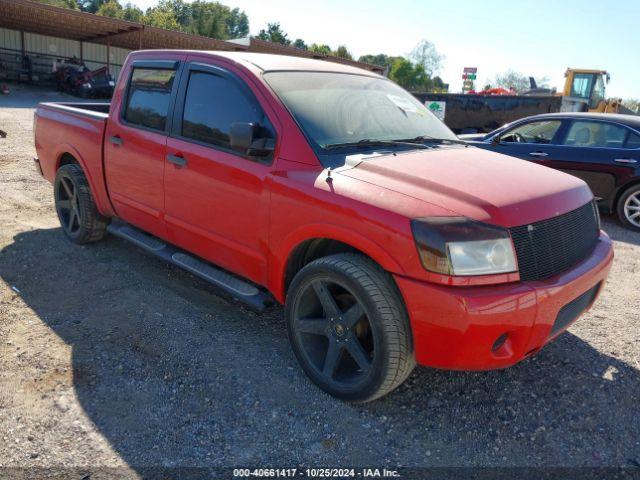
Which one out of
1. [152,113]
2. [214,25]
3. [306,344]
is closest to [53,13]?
[152,113]

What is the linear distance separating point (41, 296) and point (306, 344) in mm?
2355

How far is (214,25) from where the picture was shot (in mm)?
70375

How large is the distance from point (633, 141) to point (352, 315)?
650 cm

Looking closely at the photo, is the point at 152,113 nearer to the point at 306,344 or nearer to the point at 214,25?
the point at 306,344

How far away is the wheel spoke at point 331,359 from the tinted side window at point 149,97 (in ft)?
7.14

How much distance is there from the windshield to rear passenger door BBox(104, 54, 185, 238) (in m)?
1.07

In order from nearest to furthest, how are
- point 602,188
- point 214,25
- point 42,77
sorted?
point 602,188 < point 42,77 < point 214,25

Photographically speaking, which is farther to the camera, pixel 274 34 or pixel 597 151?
pixel 274 34

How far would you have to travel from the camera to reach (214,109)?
12.0ft

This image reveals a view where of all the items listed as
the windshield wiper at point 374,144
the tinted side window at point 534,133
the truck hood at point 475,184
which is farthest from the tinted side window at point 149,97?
the tinted side window at point 534,133

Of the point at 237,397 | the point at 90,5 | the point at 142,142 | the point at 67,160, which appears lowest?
the point at 237,397

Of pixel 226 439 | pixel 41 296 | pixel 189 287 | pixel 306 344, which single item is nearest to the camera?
pixel 226 439

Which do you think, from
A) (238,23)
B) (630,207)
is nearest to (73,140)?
(630,207)

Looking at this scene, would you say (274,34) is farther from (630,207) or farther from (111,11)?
(630,207)
